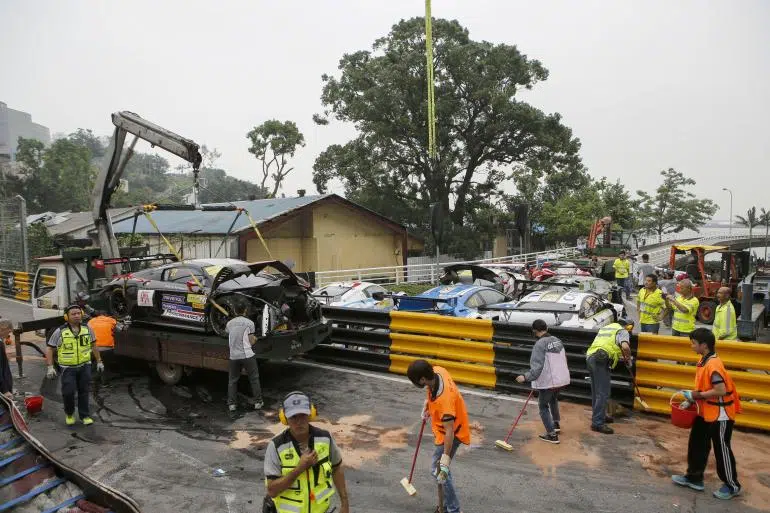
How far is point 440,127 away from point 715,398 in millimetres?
28823

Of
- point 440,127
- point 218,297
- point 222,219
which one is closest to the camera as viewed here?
point 218,297

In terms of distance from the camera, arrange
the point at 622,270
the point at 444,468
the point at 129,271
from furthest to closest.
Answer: the point at 622,270
the point at 129,271
the point at 444,468

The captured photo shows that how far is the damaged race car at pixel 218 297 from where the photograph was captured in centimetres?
812

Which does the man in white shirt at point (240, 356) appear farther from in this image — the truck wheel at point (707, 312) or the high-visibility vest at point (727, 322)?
the truck wheel at point (707, 312)

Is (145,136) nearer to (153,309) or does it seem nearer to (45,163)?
(153,309)

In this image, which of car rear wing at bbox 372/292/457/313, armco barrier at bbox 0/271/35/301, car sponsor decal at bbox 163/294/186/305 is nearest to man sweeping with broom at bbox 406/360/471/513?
car sponsor decal at bbox 163/294/186/305

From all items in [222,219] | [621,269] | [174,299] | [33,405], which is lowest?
[33,405]

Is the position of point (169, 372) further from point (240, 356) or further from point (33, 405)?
point (240, 356)

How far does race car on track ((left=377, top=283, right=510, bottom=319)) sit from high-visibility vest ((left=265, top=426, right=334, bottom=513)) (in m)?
7.32

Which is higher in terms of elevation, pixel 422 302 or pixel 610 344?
pixel 422 302

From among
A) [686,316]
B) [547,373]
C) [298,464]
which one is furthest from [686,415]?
[298,464]

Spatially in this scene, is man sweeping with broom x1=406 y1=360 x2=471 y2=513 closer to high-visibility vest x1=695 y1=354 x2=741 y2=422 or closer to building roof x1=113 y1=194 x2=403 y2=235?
high-visibility vest x1=695 y1=354 x2=741 y2=422

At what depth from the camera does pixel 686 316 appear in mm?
8570

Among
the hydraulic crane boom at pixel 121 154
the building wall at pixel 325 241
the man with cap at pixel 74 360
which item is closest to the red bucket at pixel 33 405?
the man with cap at pixel 74 360
